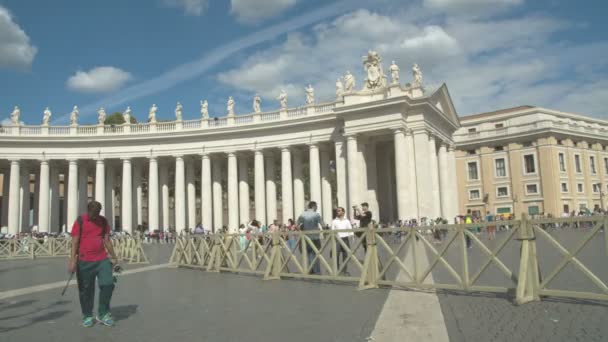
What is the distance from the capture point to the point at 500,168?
202 ft

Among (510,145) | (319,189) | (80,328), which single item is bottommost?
(80,328)

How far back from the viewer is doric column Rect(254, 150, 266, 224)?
148 ft

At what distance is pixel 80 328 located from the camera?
309 inches

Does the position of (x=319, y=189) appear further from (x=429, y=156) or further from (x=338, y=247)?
(x=338, y=247)

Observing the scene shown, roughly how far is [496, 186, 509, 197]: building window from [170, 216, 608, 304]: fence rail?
46.2 meters

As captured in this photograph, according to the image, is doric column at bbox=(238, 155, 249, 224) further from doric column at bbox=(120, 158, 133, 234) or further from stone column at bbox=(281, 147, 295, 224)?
doric column at bbox=(120, 158, 133, 234)

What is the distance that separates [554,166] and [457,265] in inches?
1929

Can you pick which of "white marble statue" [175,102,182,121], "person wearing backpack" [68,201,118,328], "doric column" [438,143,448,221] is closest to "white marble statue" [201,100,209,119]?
"white marble statue" [175,102,182,121]

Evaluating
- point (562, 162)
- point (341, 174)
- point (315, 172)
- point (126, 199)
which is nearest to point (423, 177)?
point (341, 174)

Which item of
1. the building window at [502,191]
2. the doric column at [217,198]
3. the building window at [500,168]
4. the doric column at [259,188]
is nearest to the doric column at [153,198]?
the doric column at [217,198]

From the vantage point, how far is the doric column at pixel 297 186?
45094mm

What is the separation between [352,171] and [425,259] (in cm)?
2438

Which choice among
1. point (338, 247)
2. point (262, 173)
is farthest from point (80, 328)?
point (262, 173)

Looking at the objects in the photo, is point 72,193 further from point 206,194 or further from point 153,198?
point 206,194
